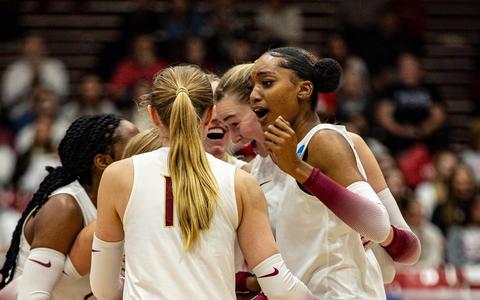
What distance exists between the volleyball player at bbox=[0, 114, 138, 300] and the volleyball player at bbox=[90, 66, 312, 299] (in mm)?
410

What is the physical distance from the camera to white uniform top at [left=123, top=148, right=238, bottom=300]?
356 cm

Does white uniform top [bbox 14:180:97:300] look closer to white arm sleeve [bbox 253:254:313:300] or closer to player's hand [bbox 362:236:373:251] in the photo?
white arm sleeve [bbox 253:254:313:300]

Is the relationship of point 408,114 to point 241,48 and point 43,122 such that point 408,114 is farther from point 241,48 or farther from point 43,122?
point 43,122

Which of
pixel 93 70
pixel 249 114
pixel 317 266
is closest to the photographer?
pixel 317 266

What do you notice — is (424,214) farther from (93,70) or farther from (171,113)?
(171,113)

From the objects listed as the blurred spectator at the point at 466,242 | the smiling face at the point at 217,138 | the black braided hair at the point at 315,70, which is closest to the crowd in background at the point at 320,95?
the blurred spectator at the point at 466,242

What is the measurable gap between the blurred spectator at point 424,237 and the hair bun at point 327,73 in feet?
19.1

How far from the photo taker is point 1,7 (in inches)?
501

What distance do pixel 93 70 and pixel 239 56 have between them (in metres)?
2.11

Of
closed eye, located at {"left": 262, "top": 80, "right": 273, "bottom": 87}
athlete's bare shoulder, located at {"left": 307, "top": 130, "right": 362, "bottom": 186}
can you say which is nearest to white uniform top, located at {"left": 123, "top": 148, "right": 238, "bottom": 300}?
athlete's bare shoulder, located at {"left": 307, "top": 130, "right": 362, "bottom": 186}

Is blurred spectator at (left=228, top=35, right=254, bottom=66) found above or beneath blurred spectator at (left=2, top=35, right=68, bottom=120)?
above

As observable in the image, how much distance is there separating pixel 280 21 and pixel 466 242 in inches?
175

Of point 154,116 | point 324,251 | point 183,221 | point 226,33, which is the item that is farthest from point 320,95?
point 183,221

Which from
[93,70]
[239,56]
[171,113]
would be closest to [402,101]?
[239,56]
